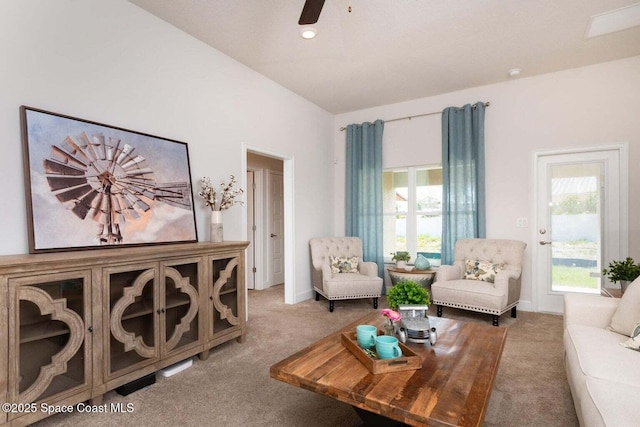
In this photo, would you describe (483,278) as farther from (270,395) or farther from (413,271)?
(270,395)

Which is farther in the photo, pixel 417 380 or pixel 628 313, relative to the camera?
pixel 628 313

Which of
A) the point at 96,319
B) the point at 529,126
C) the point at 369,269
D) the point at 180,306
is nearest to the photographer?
the point at 96,319

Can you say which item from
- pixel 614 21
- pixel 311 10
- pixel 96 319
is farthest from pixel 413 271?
pixel 96 319

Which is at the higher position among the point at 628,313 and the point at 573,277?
the point at 628,313

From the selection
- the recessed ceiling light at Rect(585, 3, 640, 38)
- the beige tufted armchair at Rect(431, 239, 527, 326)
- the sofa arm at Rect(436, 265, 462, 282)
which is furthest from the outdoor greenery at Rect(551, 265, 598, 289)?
the recessed ceiling light at Rect(585, 3, 640, 38)

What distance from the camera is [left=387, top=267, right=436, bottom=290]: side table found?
13.7ft

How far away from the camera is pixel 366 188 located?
5094 millimetres

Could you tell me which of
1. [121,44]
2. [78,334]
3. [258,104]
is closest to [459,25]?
[258,104]

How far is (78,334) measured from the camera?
191 cm

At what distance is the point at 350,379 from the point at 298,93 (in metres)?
3.91

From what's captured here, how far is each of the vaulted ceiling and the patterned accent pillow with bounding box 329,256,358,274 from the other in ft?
7.47

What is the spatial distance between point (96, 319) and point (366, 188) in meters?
3.85

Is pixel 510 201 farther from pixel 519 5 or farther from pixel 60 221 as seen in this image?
pixel 60 221

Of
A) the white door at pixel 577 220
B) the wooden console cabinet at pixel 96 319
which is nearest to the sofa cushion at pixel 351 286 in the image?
the wooden console cabinet at pixel 96 319
